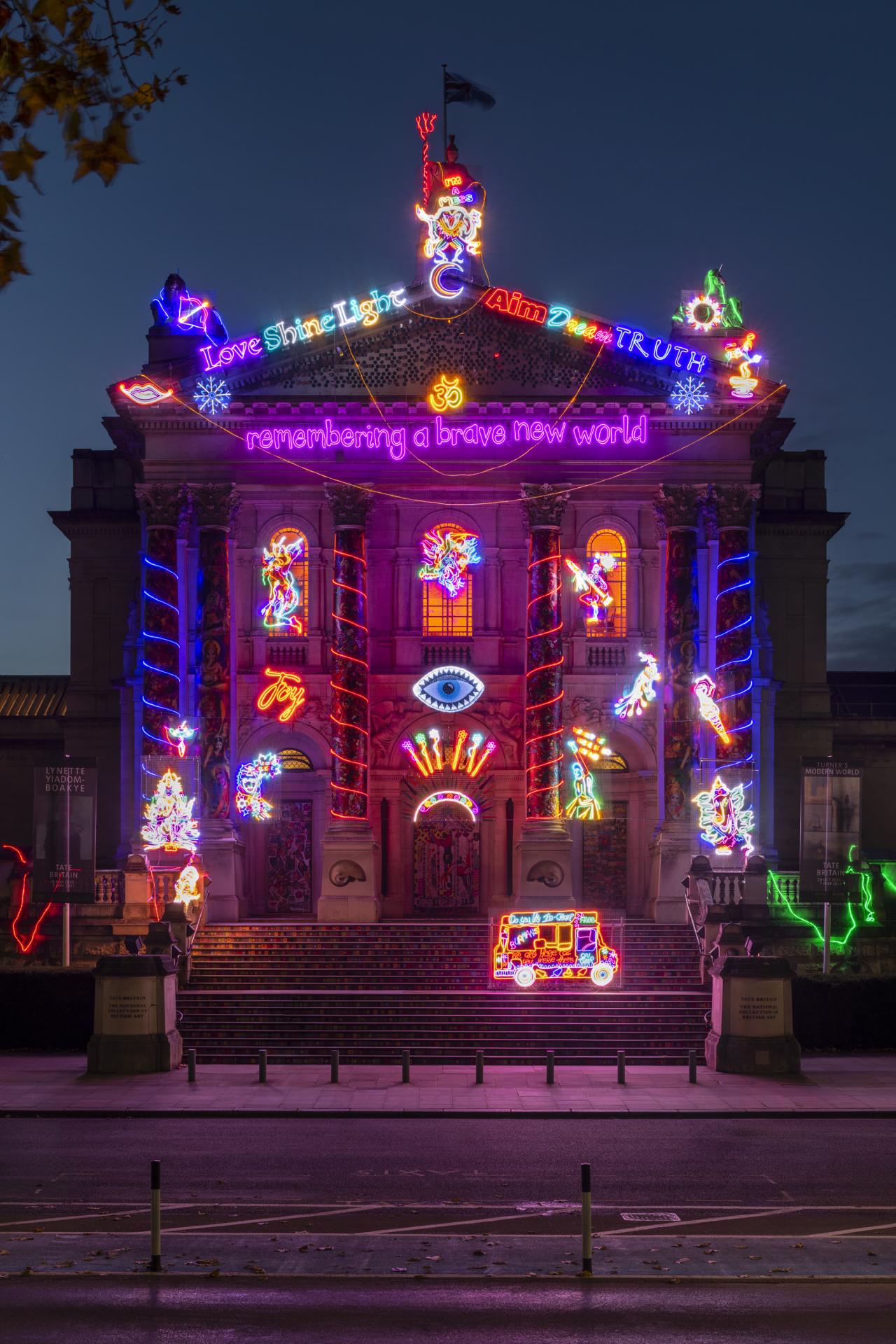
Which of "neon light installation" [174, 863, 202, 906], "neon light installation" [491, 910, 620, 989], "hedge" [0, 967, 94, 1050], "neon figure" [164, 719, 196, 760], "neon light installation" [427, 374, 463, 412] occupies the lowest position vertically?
"hedge" [0, 967, 94, 1050]

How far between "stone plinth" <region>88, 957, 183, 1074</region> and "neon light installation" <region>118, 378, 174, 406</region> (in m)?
17.5

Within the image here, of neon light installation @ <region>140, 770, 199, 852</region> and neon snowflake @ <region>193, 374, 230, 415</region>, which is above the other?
neon snowflake @ <region>193, 374, 230, 415</region>

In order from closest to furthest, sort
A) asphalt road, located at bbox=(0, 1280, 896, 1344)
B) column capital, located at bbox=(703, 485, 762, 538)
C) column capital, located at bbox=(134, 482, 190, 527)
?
asphalt road, located at bbox=(0, 1280, 896, 1344)
column capital, located at bbox=(134, 482, 190, 527)
column capital, located at bbox=(703, 485, 762, 538)

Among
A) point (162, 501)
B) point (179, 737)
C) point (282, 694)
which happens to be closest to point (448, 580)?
point (282, 694)

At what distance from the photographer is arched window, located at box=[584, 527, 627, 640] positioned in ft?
145

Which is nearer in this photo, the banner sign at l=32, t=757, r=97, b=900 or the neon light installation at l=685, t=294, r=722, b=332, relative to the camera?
the banner sign at l=32, t=757, r=97, b=900

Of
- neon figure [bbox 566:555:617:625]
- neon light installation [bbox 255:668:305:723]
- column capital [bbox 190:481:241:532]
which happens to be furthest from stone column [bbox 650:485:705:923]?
column capital [bbox 190:481:241:532]

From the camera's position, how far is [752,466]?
145 feet

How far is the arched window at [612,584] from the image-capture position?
44156 mm

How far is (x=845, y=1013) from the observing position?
108 ft

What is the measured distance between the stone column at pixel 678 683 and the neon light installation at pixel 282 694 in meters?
9.63

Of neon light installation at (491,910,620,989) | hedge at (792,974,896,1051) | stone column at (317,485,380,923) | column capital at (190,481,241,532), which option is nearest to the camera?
hedge at (792,974,896,1051)

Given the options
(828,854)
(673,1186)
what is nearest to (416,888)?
(828,854)

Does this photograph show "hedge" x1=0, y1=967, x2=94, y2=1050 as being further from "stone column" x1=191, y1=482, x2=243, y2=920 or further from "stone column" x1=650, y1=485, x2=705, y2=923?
"stone column" x1=650, y1=485, x2=705, y2=923
